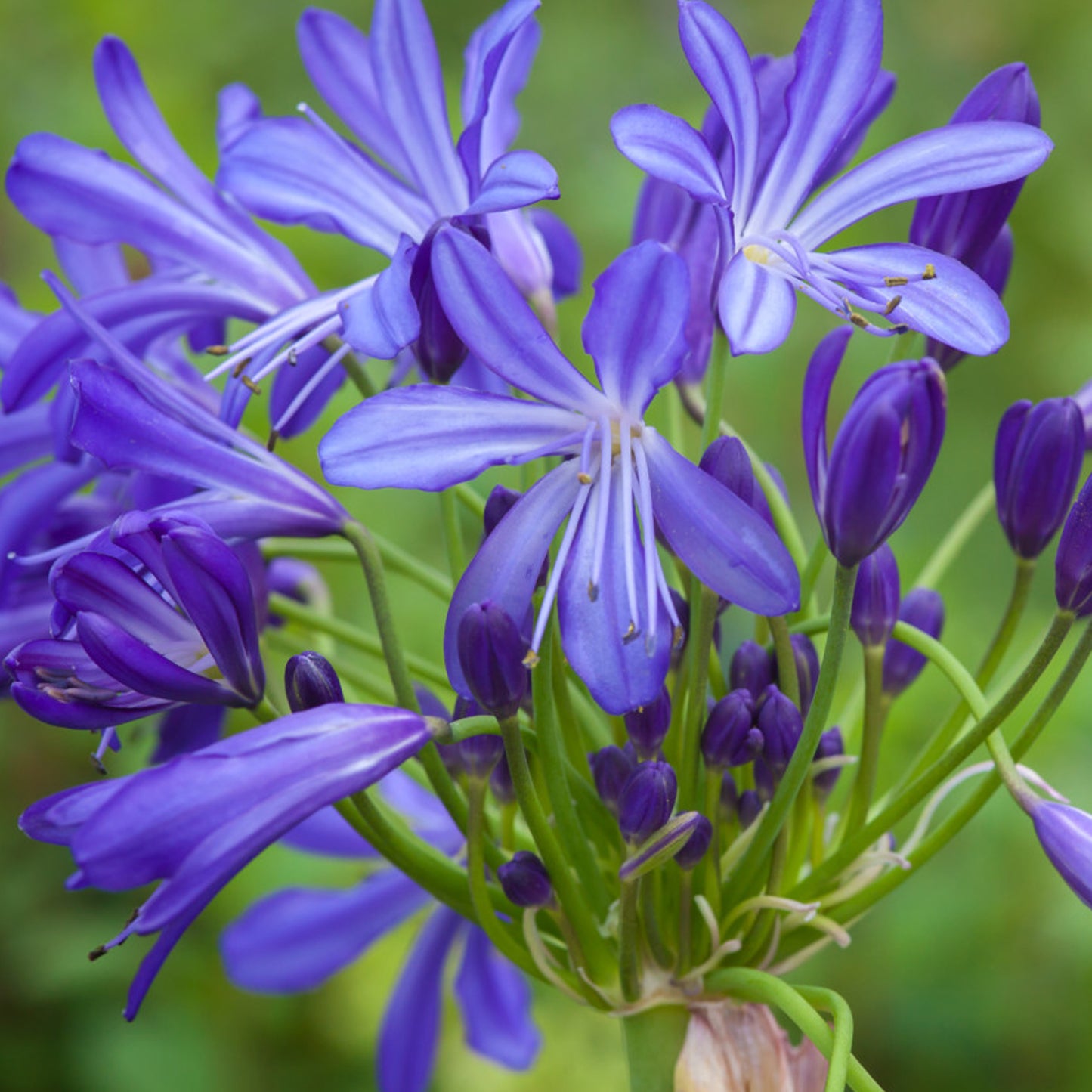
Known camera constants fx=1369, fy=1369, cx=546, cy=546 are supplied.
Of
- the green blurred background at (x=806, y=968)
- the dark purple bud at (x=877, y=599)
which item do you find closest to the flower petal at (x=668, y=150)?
the dark purple bud at (x=877, y=599)

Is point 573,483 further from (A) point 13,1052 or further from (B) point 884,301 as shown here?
(A) point 13,1052

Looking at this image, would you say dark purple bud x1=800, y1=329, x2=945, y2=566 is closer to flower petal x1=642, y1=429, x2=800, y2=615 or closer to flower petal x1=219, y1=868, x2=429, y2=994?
flower petal x1=642, y1=429, x2=800, y2=615

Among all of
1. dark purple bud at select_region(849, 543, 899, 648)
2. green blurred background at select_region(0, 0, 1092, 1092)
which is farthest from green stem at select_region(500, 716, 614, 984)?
green blurred background at select_region(0, 0, 1092, 1092)

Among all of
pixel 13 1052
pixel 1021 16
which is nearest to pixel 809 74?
pixel 13 1052

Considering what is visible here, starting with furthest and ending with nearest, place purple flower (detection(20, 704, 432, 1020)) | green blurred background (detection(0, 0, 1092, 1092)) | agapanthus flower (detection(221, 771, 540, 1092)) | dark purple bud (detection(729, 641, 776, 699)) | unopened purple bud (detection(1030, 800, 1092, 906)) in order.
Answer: green blurred background (detection(0, 0, 1092, 1092)) < agapanthus flower (detection(221, 771, 540, 1092)) < dark purple bud (detection(729, 641, 776, 699)) < unopened purple bud (detection(1030, 800, 1092, 906)) < purple flower (detection(20, 704, 432, 1020))

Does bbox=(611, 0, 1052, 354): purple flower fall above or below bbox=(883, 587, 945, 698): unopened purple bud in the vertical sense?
above

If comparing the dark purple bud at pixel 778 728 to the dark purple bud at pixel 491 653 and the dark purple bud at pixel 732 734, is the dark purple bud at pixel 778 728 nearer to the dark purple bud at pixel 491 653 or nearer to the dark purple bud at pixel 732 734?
the dark purple bud at pixel 732 734

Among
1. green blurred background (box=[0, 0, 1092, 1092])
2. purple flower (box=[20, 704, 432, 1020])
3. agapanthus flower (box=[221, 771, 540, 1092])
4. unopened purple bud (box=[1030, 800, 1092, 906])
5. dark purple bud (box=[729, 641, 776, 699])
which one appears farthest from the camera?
green blurred background (box=[0, 0, 1092, 1092])

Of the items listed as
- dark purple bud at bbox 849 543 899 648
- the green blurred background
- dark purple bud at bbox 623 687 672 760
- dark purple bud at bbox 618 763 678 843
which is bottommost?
the green blurred background

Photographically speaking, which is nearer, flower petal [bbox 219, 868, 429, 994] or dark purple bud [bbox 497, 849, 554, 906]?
dark purple bud [bbox 497, 849, 554, 906]
